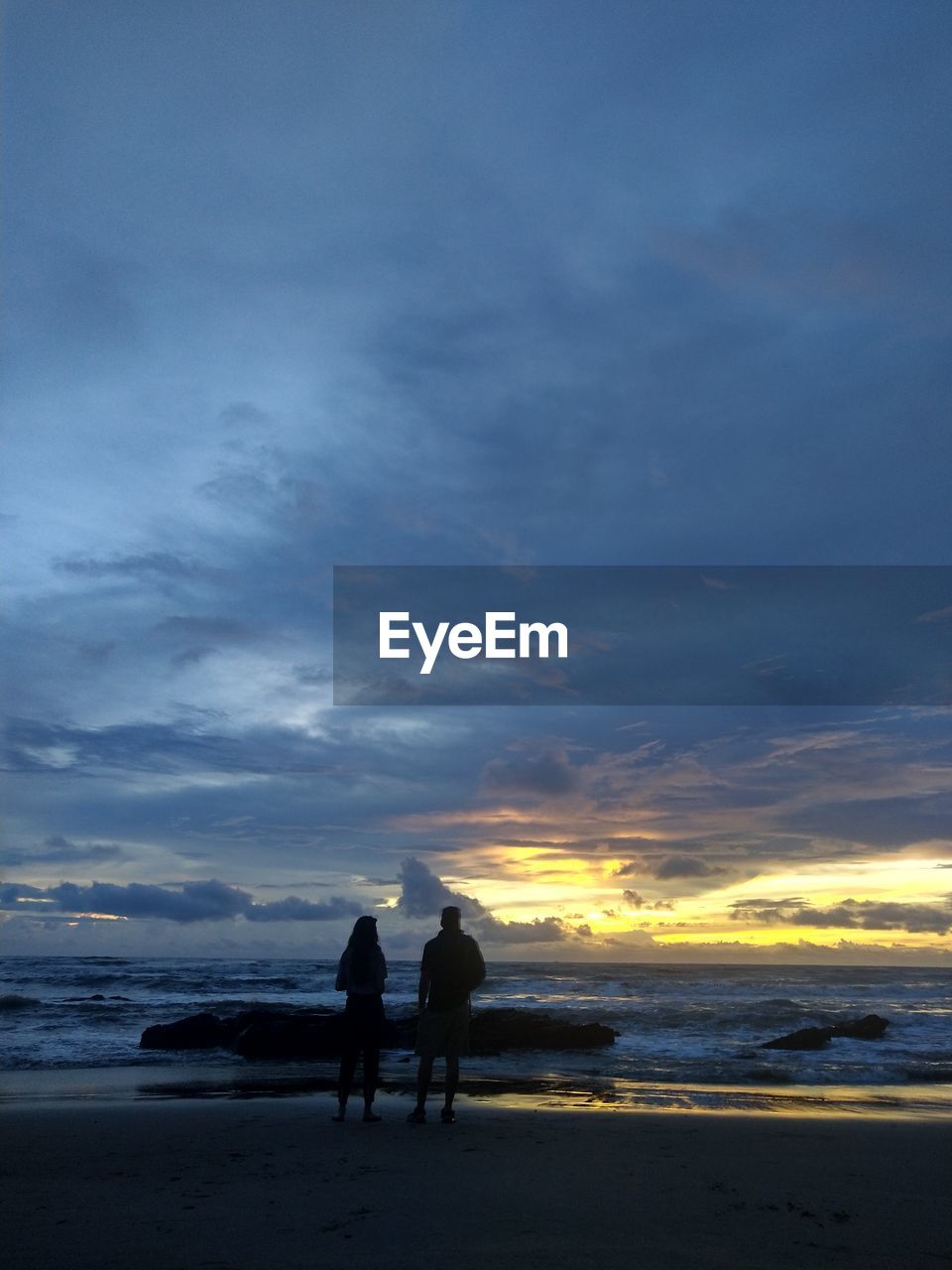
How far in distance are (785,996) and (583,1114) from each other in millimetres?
35280

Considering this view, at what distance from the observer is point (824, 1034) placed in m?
21.2

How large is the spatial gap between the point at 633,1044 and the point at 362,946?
44.1 feet

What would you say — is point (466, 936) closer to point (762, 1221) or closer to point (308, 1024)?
point (762, 1221)

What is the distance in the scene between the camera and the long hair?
9461 millimetres

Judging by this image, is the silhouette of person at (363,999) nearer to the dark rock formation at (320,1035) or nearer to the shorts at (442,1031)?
the shorts at (442,1031)

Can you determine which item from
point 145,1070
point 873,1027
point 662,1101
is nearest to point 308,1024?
point 145,1070

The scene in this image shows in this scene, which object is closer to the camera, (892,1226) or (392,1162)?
(892,1226)

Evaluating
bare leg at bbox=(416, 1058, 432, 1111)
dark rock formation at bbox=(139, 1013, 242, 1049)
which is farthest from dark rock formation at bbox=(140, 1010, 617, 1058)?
bare leg at bbox=(416, 1058, 432, 1111)

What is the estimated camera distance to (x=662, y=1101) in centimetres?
1180

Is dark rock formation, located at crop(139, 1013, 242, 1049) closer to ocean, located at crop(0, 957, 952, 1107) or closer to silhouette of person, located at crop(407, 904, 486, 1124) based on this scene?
ocean, located at crop(0, 957, 952, 1107)

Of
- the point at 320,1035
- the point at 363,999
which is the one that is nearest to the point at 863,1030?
the point at 320,1035

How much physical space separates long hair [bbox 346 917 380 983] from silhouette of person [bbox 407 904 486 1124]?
2.12 ft

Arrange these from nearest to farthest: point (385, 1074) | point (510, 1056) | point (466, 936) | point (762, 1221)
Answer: point (762, 1221) < point (466, 936) < point (385, 1074) < point (510, 1056)

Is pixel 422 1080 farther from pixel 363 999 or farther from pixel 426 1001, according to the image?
pixel 363 999
